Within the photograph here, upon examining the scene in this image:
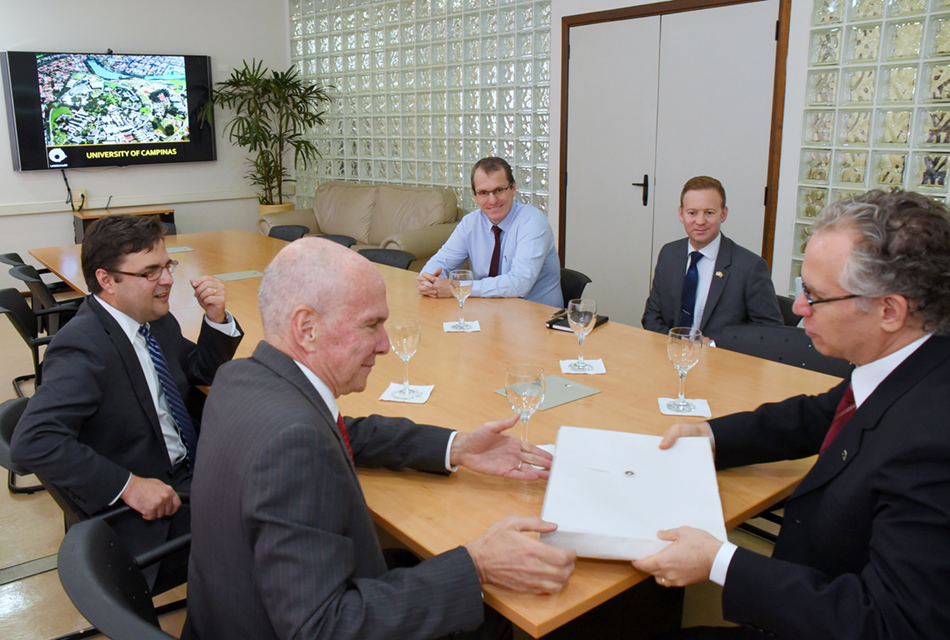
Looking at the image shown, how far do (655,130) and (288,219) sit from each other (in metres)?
3.89

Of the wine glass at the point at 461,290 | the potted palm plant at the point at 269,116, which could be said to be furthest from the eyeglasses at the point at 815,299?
the potted palm plant at the point at 269,116

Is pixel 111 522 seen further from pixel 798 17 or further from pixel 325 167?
pixel 325 167

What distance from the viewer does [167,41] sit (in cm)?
771

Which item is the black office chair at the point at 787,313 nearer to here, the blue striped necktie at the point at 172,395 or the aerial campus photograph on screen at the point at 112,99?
the blue striped necktie at the point at 172,395

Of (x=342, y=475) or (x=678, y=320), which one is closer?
(x=342, y=475)

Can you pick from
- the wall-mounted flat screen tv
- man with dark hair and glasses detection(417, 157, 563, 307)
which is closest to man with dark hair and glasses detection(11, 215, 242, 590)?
man with dark hair and glasses detection(417, 157, 563, 307)

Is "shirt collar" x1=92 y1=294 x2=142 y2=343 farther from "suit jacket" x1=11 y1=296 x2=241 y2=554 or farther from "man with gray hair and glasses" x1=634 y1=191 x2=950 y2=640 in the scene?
"man with gray hair and glasses" x1=634 y1=191 x2=950 y2=640

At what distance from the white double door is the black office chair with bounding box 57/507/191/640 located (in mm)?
4368

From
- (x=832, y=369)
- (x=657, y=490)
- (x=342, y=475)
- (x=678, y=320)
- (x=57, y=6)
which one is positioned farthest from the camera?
(x=57, y=6)

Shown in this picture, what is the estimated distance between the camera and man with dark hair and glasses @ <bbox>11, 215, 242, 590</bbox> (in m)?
1.78

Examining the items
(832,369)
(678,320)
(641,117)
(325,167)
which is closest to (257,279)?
(678,320)

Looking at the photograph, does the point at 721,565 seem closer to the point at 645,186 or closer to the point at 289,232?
the point at 645,186

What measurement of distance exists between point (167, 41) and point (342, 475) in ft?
26.0

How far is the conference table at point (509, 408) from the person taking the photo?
4.24 ft
